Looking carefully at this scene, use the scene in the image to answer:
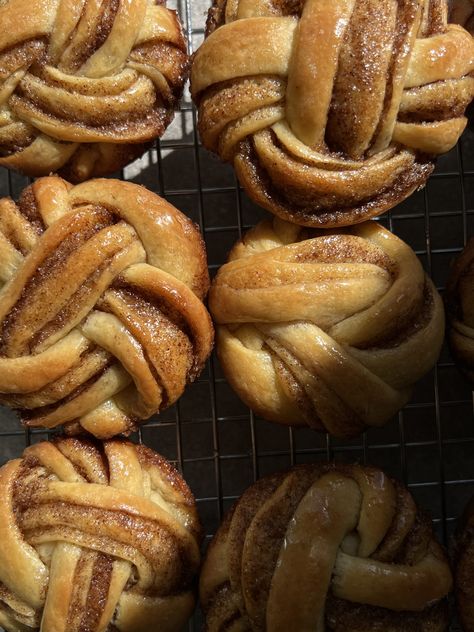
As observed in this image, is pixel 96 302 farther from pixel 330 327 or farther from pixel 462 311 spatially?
pixel 462 311

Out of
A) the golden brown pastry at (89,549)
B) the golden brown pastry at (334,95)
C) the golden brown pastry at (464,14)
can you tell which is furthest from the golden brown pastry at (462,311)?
the golden brown pastry at (89,549)

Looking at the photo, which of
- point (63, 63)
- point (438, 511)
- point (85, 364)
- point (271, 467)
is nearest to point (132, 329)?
point (85, 364)

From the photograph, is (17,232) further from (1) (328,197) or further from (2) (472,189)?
(2) (472,189)

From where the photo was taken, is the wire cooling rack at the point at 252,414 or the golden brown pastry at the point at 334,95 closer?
the golden brown pastry at the point at 334,95

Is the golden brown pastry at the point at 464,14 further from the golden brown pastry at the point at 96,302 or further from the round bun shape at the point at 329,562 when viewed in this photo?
the round bun shape at the point at 329,562

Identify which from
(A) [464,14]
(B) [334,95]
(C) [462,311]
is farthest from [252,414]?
(A) [464,14]

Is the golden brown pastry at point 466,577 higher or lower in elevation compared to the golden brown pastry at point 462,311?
lower
